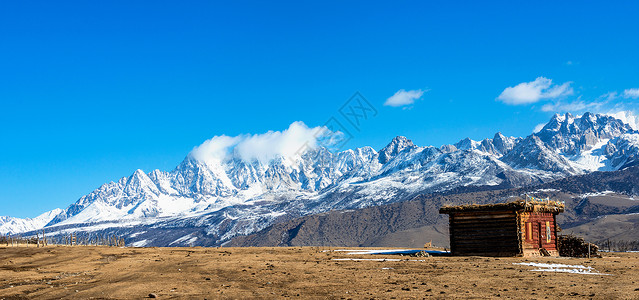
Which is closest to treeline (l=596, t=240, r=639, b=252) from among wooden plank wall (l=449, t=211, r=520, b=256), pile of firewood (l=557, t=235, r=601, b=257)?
pile of firewood (l=557, t=235, r=601, b=257)

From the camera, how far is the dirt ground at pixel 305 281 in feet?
63.8

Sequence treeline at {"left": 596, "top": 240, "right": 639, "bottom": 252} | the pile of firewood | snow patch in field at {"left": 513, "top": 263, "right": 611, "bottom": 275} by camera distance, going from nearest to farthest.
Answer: snow patch in field at {"left": 513, "top": 263, "right": 611, "bottom": 275} < the pile of firewood < treeline at {"left": 596, "top": 240, "right": 639, "bottom": 252}

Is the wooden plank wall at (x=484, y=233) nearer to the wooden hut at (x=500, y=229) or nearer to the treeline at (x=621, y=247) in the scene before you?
the wooden hut at (x=500, y=229)

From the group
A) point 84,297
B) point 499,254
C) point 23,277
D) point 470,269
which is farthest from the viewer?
point 499,254

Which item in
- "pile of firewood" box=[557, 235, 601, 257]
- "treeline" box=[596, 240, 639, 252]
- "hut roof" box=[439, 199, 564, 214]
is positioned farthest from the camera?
"treeline" box=[596, 240, 639, 252]

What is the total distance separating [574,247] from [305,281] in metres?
33.8

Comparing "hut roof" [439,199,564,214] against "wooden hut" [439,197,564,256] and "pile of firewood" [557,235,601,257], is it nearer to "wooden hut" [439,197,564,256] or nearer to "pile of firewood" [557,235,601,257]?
"wooden hut" [439,197,564,256]

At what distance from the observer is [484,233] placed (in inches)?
1592

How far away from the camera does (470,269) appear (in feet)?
91.4

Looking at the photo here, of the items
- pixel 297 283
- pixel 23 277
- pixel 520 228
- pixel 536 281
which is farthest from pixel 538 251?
pixel 23 277

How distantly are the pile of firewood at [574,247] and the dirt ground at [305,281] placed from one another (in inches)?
746

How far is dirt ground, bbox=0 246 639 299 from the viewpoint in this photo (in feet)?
63.8

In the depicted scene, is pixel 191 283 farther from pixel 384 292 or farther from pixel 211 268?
pixel 384 292

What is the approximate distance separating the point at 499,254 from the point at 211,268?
883 inches
